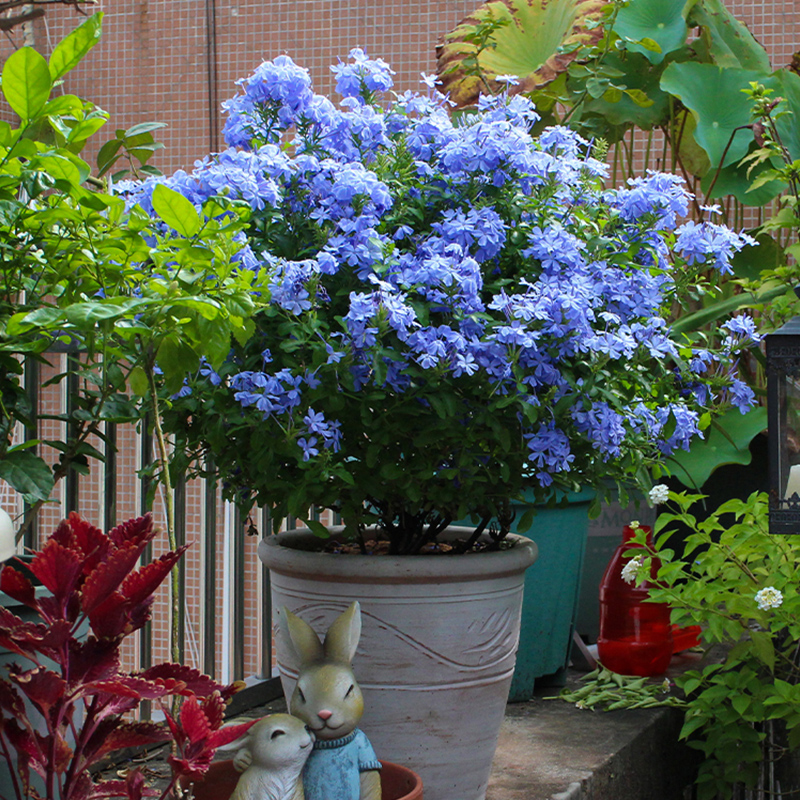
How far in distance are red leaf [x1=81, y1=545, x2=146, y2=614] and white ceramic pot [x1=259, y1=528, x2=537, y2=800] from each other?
424 millimetres

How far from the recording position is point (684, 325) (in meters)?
2.08

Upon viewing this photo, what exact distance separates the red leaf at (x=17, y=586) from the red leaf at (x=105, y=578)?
0.20ft

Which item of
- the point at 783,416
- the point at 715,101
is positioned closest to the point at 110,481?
the point at 783,416

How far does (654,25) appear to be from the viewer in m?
2.47

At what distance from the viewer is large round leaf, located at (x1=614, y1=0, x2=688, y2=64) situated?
7.97 ft

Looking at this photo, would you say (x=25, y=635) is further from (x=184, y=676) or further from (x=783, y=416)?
(x=783, y=416)

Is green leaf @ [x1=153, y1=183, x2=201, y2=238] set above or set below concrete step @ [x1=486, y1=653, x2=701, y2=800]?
above

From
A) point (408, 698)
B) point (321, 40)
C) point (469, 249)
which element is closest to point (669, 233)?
point (469, 249)

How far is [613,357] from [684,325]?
3.62 ft

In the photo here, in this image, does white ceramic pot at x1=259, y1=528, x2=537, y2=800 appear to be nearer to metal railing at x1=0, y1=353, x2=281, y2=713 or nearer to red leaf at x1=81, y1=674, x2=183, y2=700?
metal railing at x1=0, y1=353, x2=281, y2=713

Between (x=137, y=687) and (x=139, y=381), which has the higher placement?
(x=139, y=381)

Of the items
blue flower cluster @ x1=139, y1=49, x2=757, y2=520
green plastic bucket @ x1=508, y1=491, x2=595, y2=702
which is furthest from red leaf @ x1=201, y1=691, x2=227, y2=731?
green plastic bucket @ x1=508, y1=491, x2=595, y2=702

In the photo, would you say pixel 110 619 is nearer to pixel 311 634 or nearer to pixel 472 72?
pixel 311 634

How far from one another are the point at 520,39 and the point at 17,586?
2290mm
